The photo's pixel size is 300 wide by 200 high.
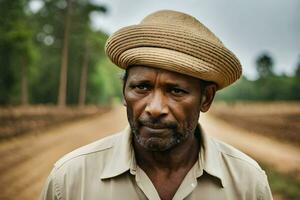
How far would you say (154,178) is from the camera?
2.34 metres

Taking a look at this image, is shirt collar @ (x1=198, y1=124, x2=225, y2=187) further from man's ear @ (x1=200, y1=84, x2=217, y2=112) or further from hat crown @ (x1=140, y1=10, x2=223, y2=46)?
hat crown @ (x1=140, y1=10, x2=223, y2=46)

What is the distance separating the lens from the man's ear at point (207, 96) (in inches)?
96.5

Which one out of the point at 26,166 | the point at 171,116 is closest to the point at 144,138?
the point at 171,116

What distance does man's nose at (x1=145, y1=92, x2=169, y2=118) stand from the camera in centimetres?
212

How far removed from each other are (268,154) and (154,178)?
34.8 ft

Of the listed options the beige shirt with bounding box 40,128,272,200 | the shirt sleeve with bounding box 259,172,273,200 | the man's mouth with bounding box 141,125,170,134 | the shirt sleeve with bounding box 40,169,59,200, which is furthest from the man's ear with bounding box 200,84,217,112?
the shirt sleeve with bounding box 40,169,59,200

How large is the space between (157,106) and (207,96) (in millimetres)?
488

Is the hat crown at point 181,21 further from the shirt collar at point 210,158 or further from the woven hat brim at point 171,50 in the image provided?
the shirt collar at point 210,158

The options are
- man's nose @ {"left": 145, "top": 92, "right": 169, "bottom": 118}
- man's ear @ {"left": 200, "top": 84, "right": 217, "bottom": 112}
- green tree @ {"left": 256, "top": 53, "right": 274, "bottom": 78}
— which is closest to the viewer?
man's nose @ {"left": 145, "top": 92, "right": 169, "bottom": 118}

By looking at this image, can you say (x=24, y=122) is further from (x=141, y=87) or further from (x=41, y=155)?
(x=141, y=87)

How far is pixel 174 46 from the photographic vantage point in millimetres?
2145

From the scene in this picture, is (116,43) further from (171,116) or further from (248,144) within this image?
(248,144)

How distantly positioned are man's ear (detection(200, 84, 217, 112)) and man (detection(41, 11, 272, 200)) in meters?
0.08

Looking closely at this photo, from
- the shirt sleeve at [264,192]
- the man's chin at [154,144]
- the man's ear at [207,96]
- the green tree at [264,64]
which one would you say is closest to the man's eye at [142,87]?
the man's chin at [154,144]
